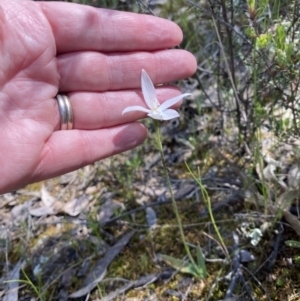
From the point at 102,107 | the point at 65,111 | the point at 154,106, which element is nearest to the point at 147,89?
the point at 154,106

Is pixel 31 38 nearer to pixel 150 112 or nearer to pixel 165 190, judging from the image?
pixel 150 112

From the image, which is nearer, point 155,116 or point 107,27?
point 155,116

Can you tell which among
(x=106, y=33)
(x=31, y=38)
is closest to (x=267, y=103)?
(x=106, y=33)

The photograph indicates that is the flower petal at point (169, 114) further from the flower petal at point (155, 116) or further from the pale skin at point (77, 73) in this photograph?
the pale skin at point (77, 73)

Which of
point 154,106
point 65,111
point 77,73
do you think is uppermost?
point 154,106

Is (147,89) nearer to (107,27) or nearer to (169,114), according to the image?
(169,114)

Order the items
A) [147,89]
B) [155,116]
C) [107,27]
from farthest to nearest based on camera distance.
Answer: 1. [107,27]
2. [147,89]
3. [155,116]

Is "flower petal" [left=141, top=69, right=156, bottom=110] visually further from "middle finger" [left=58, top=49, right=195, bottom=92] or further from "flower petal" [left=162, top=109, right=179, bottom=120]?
"middle finger" [left=58, top=49, right=195, bottom=92]
